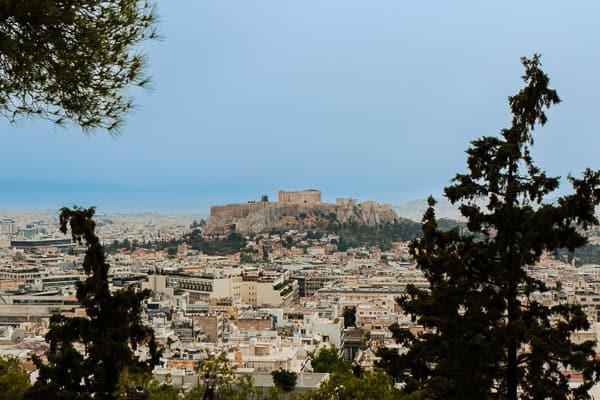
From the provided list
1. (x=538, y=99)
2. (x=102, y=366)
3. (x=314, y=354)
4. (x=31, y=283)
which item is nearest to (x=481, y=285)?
(x=538, y=99)

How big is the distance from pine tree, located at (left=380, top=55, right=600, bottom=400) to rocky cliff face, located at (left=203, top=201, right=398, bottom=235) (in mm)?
80124

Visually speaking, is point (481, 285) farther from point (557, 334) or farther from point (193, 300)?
point (193, 300)

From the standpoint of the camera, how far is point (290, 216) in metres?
91.0

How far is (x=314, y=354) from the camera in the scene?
24.7 meters

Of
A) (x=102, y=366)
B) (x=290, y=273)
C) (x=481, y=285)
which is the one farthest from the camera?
(x=290, y=273)

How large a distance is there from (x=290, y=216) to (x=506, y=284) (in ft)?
275

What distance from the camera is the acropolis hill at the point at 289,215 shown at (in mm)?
89250

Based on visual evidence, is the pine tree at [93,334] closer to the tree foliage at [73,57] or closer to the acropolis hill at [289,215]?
the tree foliage at [73,57]

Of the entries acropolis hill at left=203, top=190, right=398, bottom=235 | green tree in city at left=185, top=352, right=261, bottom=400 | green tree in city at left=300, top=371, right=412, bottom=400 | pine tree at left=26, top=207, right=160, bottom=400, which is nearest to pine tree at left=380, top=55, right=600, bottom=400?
green tree in city at left=300, top=371, right=412, bottom=400

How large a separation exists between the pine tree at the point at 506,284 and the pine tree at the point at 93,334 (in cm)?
234

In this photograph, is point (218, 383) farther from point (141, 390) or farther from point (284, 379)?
point (284, 379)

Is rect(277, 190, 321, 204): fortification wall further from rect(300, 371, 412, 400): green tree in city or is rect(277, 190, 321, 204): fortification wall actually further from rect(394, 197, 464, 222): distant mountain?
rect(300, 371, 412, 400): green tree in city

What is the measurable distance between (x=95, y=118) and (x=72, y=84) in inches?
9.8

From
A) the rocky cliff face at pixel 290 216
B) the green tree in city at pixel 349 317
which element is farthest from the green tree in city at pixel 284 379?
the rocky cliff face at pixel 290 216
